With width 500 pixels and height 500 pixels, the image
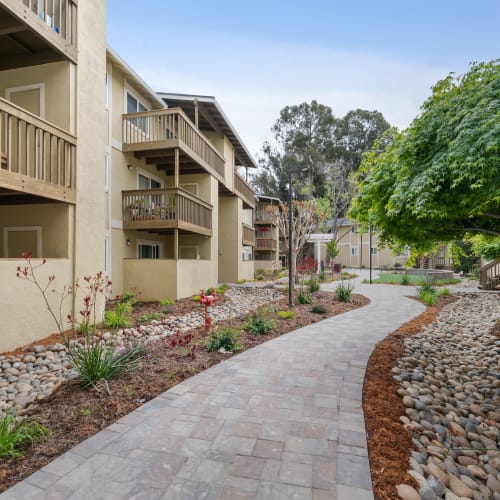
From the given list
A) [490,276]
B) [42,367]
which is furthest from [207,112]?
[490,276]

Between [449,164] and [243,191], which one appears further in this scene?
[243,191]

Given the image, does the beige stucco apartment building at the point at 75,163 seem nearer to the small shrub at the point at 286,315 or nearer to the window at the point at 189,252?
the window at the point at 189,252

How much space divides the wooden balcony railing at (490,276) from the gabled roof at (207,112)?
46.0 ft

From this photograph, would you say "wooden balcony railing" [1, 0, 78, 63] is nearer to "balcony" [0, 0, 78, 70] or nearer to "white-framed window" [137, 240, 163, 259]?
"balcony" [0, 0, 78, 70]

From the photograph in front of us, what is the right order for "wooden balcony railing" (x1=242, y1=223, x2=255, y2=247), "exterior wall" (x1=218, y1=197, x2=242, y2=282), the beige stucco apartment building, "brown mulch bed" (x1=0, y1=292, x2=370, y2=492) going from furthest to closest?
"wooden balcony railing" (x1=242, y1=223, x2=255, y2=247) < "exterior wall" (x1=218, y1=197, x2=242, y2=282) < the beige stucco apartment building < "brown mulch bed" (x1=0, y1=292, x2=370, y2=492)

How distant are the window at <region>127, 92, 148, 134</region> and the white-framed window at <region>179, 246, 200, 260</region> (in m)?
5.31

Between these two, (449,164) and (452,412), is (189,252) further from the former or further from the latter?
(449,164)

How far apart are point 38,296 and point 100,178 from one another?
3.04 metres

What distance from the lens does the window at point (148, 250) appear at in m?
12.0

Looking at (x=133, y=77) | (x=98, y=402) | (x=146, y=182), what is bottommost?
(x=98, y=402)

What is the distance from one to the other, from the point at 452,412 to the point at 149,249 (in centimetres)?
1153

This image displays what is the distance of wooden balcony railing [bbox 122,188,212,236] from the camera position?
1045 cm

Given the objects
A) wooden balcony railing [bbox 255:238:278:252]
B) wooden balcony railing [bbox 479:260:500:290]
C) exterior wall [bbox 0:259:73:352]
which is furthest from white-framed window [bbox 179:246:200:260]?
wooden balcony railing [bbox 479:260:500:290]

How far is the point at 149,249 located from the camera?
42.0 feet
